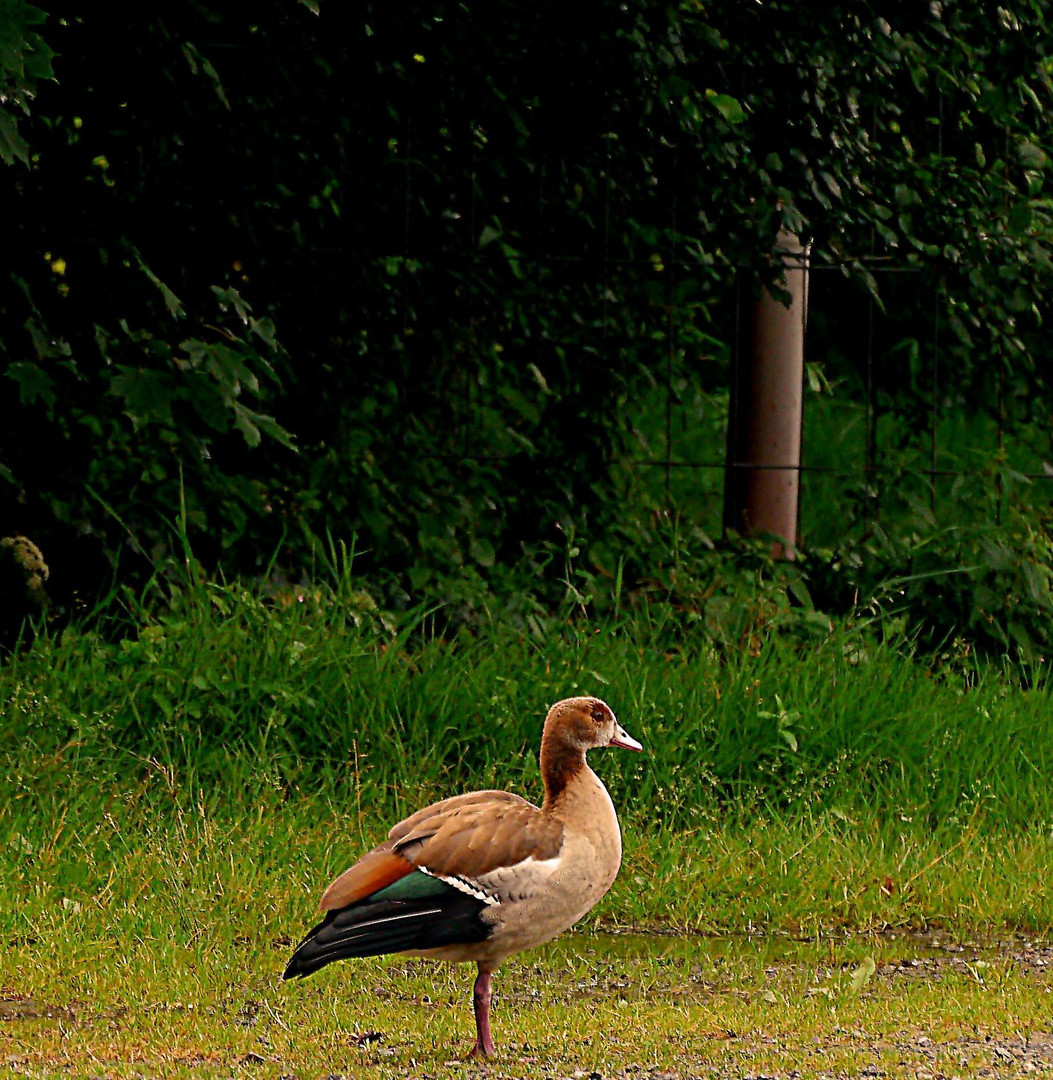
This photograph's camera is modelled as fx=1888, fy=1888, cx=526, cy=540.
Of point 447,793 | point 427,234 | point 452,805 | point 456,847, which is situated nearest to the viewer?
point 456,847

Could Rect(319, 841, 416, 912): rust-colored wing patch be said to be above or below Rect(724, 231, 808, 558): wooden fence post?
below

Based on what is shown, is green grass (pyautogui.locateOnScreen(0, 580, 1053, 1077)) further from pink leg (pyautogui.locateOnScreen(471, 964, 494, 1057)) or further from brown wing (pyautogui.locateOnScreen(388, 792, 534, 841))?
brown wing (pyautogui.locateOnScreen(388, 792, 534, 841))

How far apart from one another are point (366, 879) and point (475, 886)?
0.84 feet

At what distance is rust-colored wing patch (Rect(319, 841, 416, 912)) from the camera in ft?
14.5

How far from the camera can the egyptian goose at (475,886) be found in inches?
172

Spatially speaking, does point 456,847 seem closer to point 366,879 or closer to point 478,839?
point 478,839

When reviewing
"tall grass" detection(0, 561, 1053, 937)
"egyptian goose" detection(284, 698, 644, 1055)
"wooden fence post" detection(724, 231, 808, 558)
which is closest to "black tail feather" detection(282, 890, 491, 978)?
"egyptian goose" detection(284, 698, 644, 1055)

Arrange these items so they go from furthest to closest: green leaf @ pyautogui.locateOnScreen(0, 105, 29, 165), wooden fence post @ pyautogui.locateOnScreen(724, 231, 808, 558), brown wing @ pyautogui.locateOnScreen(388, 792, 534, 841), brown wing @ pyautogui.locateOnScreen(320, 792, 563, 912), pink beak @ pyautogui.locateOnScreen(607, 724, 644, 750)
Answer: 1. wooden fence post @ pyautogui.locateOnScreen(724, 231, 808, 558)
2. green leaf @ pyautogui.locateOnScreen(0, 105, 29, 165)
3. pink beak @ pyautogui.locateOnScreen(607, 724, 644, 750)
4. brown wing @ pyautogui.locateOnScreen(388, 792, 534, 841)
5. brown wing @ pyautogui.locateOnScreen(320, 792, 563, 912)

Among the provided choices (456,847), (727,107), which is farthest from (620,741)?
(727,107)

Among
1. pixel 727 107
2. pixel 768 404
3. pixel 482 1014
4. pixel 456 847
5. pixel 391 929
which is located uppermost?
pixel 727 107

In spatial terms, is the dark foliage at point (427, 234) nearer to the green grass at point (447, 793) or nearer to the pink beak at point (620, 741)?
the green grass at point (447, 793)

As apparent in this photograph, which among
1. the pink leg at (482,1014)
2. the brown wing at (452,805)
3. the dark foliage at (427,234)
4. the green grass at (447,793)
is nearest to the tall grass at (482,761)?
the green grass at (447,793)

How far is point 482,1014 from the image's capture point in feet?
15.0

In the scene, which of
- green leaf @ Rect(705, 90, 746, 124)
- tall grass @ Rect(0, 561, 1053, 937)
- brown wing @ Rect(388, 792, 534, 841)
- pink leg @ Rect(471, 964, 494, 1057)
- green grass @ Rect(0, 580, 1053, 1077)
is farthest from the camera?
green leaf @ Rect(705, 90, 746, 124)
